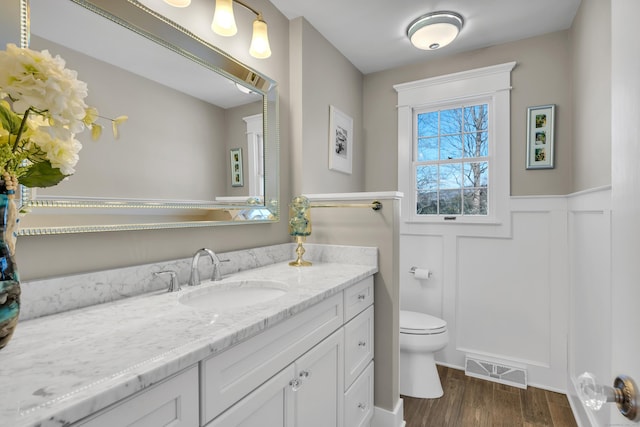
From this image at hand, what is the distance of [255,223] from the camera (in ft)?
5.99

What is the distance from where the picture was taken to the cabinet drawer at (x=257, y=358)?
783 millimetres

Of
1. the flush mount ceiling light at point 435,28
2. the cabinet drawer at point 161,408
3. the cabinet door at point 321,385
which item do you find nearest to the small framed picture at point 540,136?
the flush mount ceiling light at point 435,28

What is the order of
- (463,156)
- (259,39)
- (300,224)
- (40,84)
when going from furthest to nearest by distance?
1. (463,156)
2. (300,224)
3. (259,39)
4. (40,84)

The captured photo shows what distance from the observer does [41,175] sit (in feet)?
2.43

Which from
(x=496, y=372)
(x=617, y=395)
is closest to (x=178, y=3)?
(x=617, y=395)

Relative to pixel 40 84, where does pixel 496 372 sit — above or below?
below

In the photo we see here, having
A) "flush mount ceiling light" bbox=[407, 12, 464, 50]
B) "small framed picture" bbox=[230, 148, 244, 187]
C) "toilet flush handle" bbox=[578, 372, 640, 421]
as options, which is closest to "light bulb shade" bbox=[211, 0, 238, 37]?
"small framed picture" bbox=[230, 148, 244, 187]

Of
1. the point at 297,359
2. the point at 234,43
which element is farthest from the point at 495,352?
the point at 234,43

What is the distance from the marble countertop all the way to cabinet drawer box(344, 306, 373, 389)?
41cm

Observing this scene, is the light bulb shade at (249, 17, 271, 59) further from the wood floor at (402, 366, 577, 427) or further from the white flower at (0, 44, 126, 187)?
the wood floor at (402, 366, 577, 427)

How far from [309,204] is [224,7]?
1.07 m

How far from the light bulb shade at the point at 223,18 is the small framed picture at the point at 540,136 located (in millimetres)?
2139

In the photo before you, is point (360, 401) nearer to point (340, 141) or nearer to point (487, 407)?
point (487, 407)

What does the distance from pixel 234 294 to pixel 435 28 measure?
2060 mm
